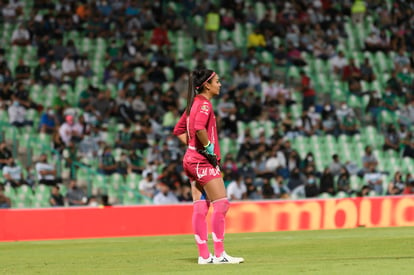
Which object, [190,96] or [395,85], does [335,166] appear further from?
[190,96]

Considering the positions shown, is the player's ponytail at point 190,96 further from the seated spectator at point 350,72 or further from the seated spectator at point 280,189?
the seated spectator at point 350,72

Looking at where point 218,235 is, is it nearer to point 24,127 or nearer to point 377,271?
point 377,271

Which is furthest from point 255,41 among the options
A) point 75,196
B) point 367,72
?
point 75,196

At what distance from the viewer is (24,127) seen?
2492 cm

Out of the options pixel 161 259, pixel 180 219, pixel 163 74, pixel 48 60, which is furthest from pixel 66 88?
pixel 161 259

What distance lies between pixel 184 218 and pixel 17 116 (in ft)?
22.6

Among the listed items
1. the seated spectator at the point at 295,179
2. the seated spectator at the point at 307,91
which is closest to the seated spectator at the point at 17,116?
the seated spectator at the point at 295,179

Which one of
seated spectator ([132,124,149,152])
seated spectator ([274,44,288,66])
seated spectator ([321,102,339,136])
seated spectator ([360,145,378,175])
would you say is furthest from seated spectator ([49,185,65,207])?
seated spectator ([274,44,288,66])

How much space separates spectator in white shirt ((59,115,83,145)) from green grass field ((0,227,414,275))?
712cm

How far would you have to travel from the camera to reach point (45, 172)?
933 inches

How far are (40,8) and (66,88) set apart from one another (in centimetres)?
358

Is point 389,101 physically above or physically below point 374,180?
above

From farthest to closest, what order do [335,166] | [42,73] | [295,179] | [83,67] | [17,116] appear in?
1. [83,67]
2. [42,73]
3. [335,166]
4. [295,179]
5. [17,116]

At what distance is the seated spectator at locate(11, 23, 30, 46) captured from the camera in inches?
1095
